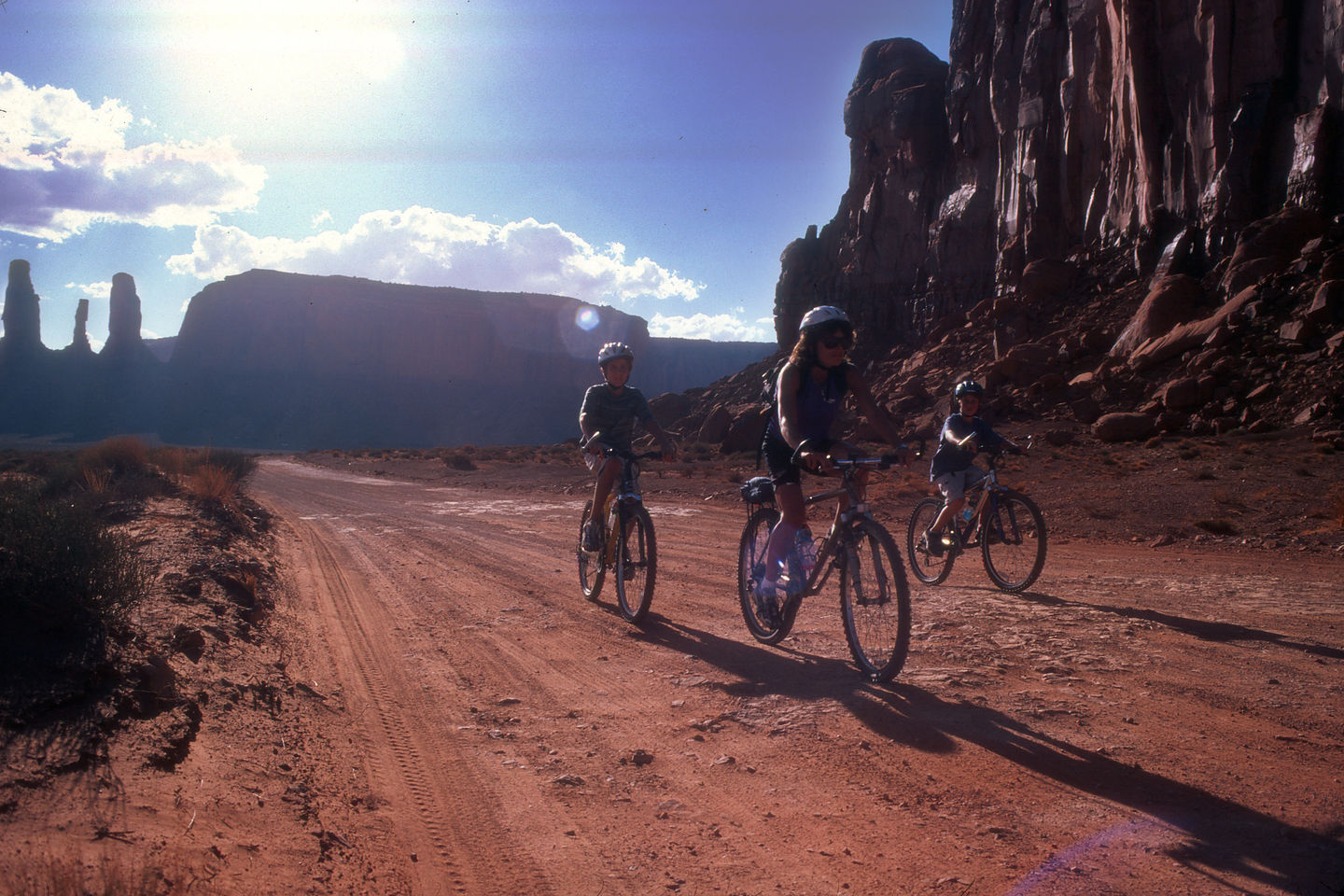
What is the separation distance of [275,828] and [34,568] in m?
2.25

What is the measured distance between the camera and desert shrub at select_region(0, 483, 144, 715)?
338 cm

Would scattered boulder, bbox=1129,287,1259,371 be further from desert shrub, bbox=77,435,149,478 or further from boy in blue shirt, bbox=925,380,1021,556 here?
desert shrub, bbox=77,435,149,478

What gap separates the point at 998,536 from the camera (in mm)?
6824

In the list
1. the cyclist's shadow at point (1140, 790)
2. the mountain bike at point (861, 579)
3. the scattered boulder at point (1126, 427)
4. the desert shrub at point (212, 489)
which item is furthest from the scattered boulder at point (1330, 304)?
the desert shrub at point (212, 489)

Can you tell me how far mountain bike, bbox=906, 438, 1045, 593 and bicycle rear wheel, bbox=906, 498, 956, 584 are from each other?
→ 0.01 m

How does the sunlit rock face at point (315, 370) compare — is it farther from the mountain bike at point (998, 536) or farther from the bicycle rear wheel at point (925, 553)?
the mountain bike at point (998, 536)

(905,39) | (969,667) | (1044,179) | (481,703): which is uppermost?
(905,39)

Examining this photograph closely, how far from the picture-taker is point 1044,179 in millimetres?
40031

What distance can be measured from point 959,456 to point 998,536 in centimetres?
80

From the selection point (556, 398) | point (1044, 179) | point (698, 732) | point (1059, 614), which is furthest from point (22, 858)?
point (556, 398)

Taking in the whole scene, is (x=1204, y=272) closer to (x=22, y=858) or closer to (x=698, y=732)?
(x=698, y=732)

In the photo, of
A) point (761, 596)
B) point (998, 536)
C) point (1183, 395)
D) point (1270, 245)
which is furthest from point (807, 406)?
point (1270, 245)

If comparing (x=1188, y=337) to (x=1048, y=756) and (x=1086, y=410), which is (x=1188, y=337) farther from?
(x=1048, y=756)

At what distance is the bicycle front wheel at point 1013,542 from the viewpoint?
659 centimetres
